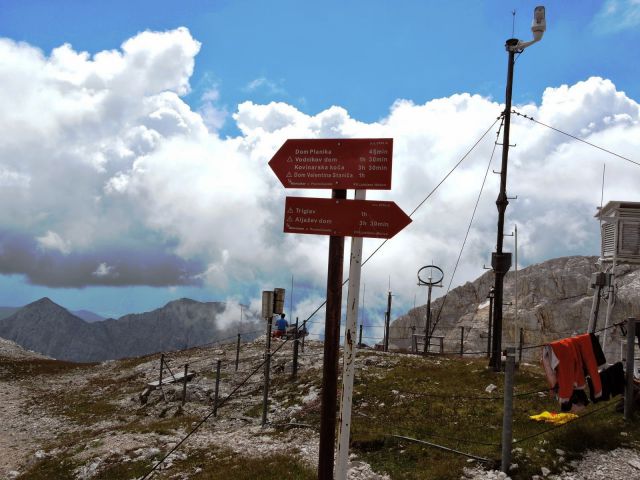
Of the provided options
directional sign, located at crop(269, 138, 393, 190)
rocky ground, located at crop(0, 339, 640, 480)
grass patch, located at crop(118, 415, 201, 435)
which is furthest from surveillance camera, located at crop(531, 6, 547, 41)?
grass patch, located at crop(118, 415, 201, 435)

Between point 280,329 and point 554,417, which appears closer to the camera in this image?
point 554,417

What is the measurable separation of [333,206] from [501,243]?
15.9 meters

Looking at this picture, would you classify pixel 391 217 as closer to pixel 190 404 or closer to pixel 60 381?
pixel 190 404

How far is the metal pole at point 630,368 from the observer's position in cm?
1190

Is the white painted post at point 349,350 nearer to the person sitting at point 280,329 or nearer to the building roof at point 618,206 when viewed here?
the building roof at point 618,206

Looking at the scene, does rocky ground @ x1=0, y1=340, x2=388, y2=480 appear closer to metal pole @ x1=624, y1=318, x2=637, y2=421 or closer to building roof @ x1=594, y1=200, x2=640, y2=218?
metal pole @ x1=624, y1=318, x2=637, y2=421

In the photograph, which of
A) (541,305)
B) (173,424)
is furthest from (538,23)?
(541,305)

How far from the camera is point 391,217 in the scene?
22.9ft

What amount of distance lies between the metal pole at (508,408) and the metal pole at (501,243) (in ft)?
34.9

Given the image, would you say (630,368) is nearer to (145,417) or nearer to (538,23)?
(538,23)

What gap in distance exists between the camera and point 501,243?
21.2 m

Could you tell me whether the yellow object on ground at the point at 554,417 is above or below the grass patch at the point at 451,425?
above

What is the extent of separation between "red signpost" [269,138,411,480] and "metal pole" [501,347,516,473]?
387 centimetres

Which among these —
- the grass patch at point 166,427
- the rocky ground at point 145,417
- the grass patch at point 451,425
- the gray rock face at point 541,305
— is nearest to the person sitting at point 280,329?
the rocky ground at point 145,417
